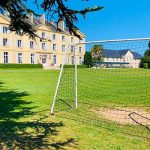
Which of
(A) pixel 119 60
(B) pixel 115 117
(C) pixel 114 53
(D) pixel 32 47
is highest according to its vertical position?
(D) pixel 32 47

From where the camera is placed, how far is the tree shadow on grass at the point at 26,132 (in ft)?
20.6

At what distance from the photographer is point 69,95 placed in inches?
538

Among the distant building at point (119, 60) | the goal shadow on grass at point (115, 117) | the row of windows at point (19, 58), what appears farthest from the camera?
the row of windows at point (19, 58)

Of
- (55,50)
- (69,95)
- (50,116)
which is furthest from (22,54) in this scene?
(50,116)

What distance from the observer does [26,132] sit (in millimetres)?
7234

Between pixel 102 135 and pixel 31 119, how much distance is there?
257 centimetres

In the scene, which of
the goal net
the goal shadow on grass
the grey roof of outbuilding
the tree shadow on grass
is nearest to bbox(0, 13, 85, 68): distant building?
the goal net

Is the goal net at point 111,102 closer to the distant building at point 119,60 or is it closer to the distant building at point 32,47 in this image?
the distant building at point 119,60

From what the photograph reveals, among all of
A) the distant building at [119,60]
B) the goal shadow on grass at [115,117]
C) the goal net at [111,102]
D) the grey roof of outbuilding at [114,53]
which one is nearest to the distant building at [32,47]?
the goal net at [111,102]

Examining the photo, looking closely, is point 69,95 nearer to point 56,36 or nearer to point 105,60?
point 105,60

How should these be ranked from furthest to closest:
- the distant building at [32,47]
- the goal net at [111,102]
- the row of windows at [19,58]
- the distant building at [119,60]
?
the row of windows at [19,58] < the distant building at [32,47] < the distant building at [119,60] < the goal net at [111,102]

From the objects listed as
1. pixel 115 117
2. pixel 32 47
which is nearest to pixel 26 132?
pixel 115 117

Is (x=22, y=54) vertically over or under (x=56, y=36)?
under

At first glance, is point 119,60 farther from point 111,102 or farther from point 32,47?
point 32,47
